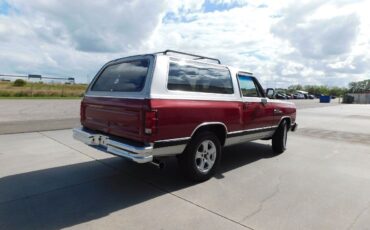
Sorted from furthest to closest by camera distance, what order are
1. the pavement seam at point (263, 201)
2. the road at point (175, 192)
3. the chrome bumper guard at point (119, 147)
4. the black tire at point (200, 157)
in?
the black tire at point (200, 157), the chrome bumper guard at point (119, 147), the pavement seam at point (263, 201), the road at point (175, 192)

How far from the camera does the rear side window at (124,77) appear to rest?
4164 mm

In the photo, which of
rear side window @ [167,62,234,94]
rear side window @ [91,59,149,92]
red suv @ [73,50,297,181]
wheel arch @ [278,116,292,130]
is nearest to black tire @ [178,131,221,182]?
red suv @ [73,50,297,181]

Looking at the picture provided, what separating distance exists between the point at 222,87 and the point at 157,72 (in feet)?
4.80

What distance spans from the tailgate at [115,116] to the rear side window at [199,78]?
2.00ft

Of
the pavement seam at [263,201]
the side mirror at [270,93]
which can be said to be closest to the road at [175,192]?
the pavement seam at [263,201]

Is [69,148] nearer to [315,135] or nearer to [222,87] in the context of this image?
[222,87]

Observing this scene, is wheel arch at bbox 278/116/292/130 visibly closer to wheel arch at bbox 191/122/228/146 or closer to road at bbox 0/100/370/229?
road at bbox 0/100/370/229

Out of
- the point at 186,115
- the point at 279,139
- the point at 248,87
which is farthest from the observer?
the point at 279,139

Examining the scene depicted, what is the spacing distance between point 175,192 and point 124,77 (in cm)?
195

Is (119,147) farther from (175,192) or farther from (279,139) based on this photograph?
(279,139)

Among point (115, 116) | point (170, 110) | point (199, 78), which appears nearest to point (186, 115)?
point (170, 110)

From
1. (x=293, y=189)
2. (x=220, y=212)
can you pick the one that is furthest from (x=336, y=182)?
(x=220, y=212)

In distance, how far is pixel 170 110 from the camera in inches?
155

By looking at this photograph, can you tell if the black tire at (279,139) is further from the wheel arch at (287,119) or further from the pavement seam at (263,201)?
the pavement seam at (263,201)
